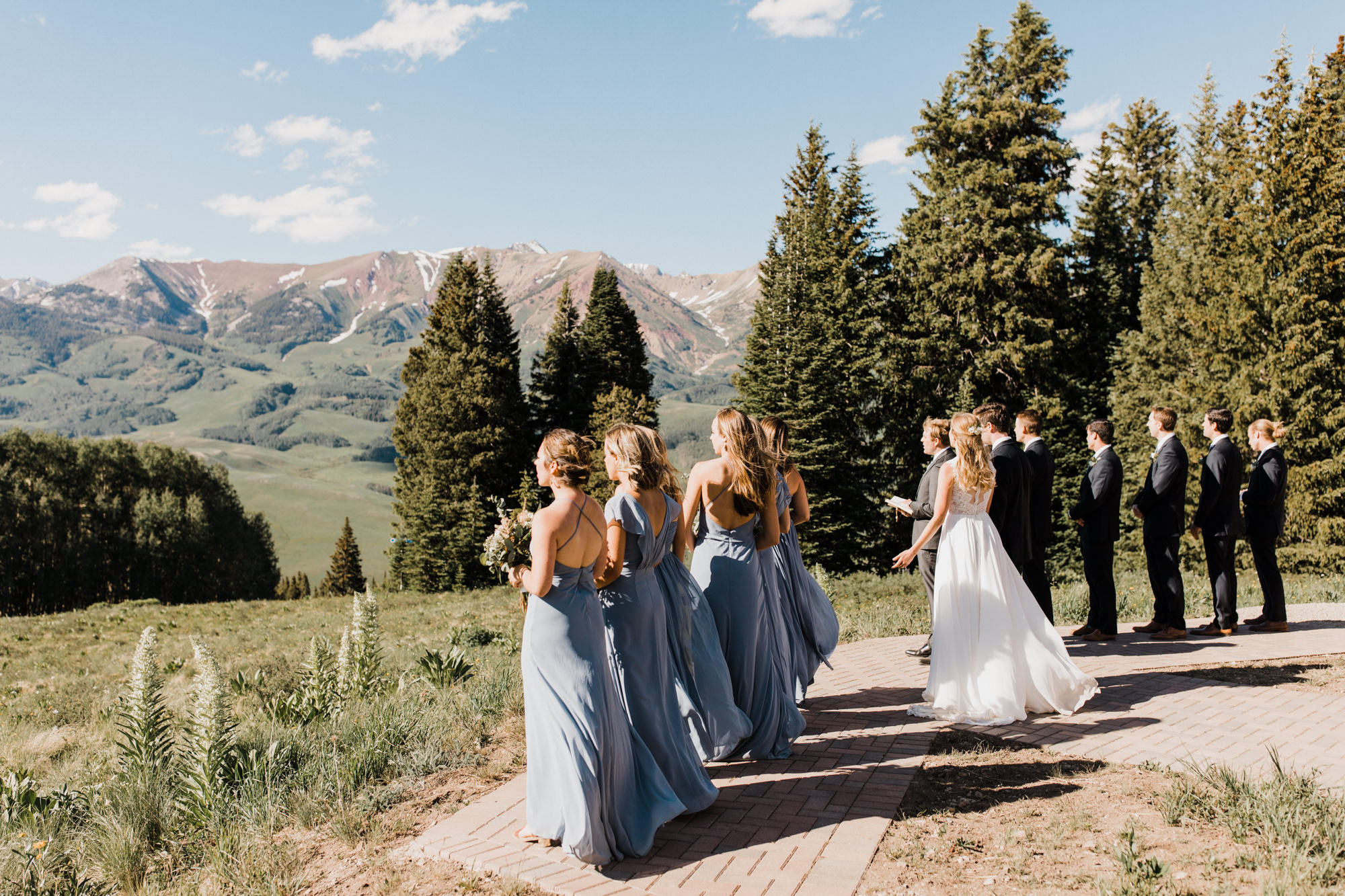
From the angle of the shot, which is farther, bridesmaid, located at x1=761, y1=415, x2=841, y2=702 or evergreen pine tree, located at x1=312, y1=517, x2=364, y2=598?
evergreen pine tree, located at x1=312, y1=517, x2=364, y2=598

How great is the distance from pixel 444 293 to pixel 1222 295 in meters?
34.1

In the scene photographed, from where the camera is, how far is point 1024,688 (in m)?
6.47

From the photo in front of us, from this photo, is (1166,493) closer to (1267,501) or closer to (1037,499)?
(1267,501)

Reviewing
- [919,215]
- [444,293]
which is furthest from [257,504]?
[919,215]

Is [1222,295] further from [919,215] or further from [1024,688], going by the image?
[1024,688]

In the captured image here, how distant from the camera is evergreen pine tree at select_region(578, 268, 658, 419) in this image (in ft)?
144

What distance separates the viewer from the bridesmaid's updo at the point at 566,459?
440cm

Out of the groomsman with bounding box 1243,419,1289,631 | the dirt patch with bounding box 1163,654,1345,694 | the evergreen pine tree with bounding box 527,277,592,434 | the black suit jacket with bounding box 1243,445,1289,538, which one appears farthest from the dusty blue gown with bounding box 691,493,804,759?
the evergreen pine tree with bounding box 527,277,592,434

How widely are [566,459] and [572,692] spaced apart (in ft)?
4.16

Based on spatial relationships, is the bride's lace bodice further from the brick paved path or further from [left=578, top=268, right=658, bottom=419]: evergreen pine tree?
[left=578, top=268, right=658, bottom=419]: evergreen pine tree

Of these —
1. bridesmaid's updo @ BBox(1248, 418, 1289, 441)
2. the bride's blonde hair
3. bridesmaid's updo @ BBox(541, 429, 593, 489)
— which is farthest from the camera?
bridesmaid's updo @ BBox(1248, 418, 1289, 441)

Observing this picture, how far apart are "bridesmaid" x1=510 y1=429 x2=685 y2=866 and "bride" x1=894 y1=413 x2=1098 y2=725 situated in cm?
308

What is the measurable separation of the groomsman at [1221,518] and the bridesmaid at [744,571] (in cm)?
563

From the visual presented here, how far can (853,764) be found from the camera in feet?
18.3
